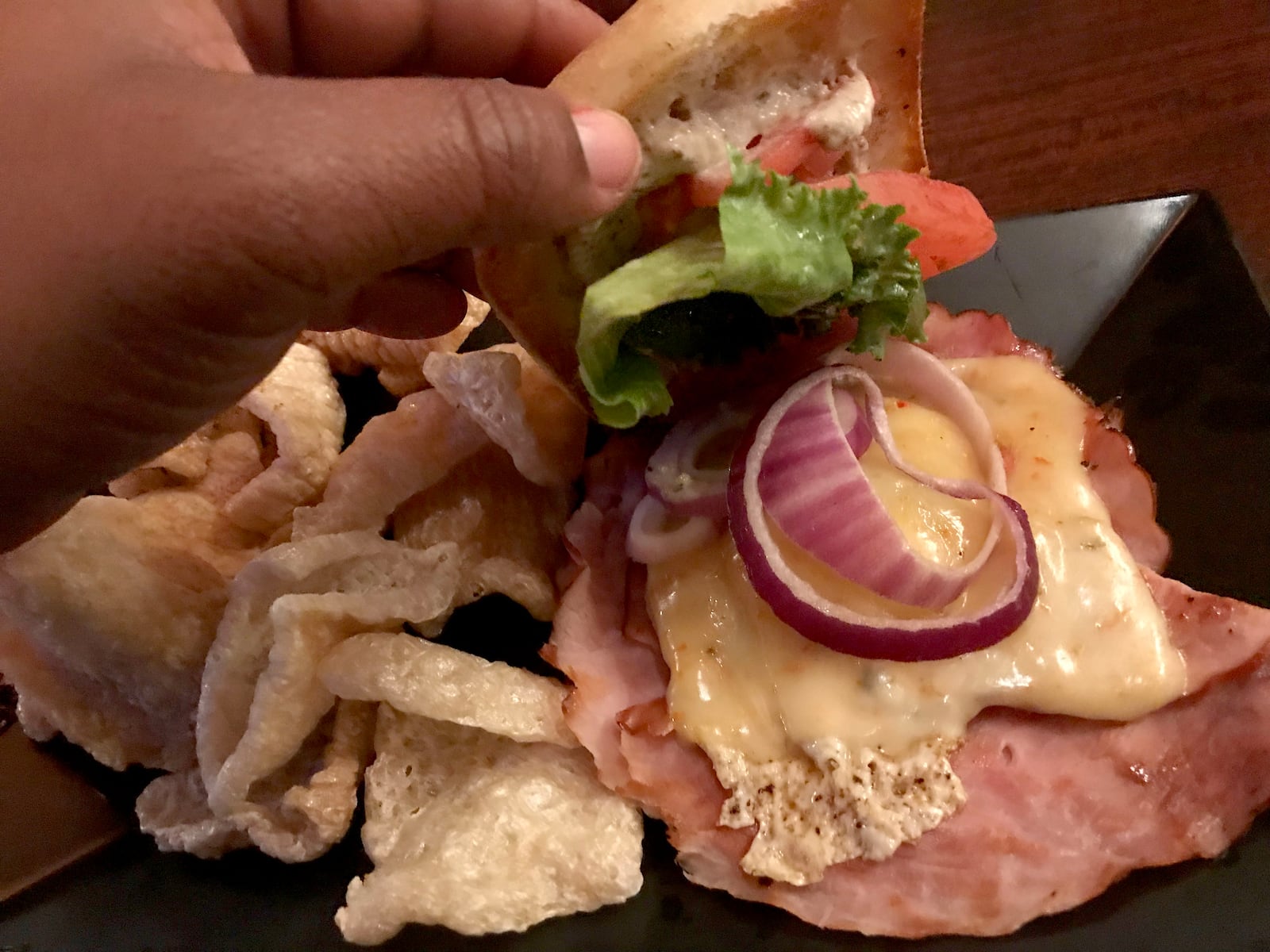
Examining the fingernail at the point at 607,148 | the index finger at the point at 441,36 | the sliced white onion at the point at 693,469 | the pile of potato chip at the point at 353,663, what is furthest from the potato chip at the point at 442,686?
the index finger at the point at 441,36

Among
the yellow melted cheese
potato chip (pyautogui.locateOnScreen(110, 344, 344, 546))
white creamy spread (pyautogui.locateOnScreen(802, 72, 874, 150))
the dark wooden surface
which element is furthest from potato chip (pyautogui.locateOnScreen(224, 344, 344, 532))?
the dark wooden surface

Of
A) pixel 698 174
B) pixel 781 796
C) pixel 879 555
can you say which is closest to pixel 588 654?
pixel 781 796

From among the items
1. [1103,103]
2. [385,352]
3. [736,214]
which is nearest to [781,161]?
[736,214]

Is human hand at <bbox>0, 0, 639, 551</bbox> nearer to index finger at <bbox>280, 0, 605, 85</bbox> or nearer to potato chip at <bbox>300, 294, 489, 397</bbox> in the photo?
index finger at <bbox>280, 0, 605, 85</bbox>

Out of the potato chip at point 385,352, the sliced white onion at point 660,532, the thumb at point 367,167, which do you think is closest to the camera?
the thumb at point 367,167

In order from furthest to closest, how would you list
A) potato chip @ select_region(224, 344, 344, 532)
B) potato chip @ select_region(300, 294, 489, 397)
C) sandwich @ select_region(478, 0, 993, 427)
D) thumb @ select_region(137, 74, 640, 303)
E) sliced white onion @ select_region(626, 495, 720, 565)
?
potato chip @ select_region(300, 294, 489, 397)
potato chip @ select_region(224, 344, 344, 532)
sliced white onion @ select_region(626, 495, 720, 565)
sandwich @ select_region(478, 0, 993, 427)
thumb @ select_region(137, 74, 640, 303)

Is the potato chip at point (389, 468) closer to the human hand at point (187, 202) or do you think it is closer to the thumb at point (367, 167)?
the human hand at point (187, 202)

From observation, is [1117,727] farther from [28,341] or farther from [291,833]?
[28,341]
